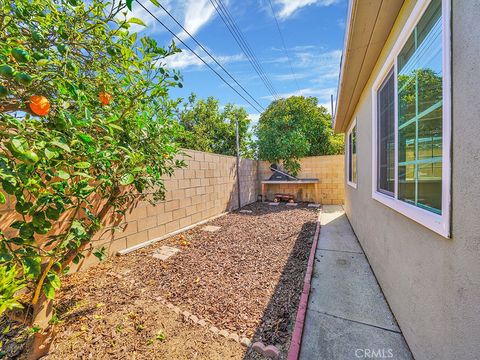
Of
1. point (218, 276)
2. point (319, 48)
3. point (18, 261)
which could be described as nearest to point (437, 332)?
point (218, 276)

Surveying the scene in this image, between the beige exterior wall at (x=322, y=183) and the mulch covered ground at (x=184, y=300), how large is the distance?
5.34 meters

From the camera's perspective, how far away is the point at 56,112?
4.13ft

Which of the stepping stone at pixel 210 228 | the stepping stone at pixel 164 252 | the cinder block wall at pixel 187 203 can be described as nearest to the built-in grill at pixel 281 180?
the cinder block wall at pixel 187 203

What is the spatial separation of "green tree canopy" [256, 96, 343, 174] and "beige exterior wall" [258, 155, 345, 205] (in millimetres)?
588

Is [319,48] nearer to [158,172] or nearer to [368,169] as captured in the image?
[368,169]

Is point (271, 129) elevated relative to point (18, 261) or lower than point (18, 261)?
elevated

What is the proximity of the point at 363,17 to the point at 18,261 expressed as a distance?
11.7 feet

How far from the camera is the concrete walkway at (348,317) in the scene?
1695 mm

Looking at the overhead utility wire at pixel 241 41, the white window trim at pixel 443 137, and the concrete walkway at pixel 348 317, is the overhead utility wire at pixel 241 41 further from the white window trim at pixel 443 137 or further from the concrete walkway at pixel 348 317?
the concrete walkway at pixel 348 317

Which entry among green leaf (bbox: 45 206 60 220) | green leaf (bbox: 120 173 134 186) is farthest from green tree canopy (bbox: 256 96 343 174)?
green leaf (bbox: 45 206 60 220)

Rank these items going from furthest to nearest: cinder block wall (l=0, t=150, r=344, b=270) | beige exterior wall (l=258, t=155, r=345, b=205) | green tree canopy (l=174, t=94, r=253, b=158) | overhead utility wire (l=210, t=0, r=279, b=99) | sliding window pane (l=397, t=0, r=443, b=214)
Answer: green tree canopy (l=174, t=94, r=253, b=158) < beige exterior wall (l=258, t=155, r=345, b=205) < overhead utility wire (l=210, t=0, r=279, b=99) < cinder block wall (l=0, t=150, r=344, b=270) < sliding window pane (l=397, t=0, r=443, b=214)

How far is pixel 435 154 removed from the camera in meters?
1.48

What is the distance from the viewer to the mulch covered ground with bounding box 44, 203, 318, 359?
1743mm

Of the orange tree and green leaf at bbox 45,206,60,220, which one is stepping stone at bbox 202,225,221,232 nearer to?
the orange tree
